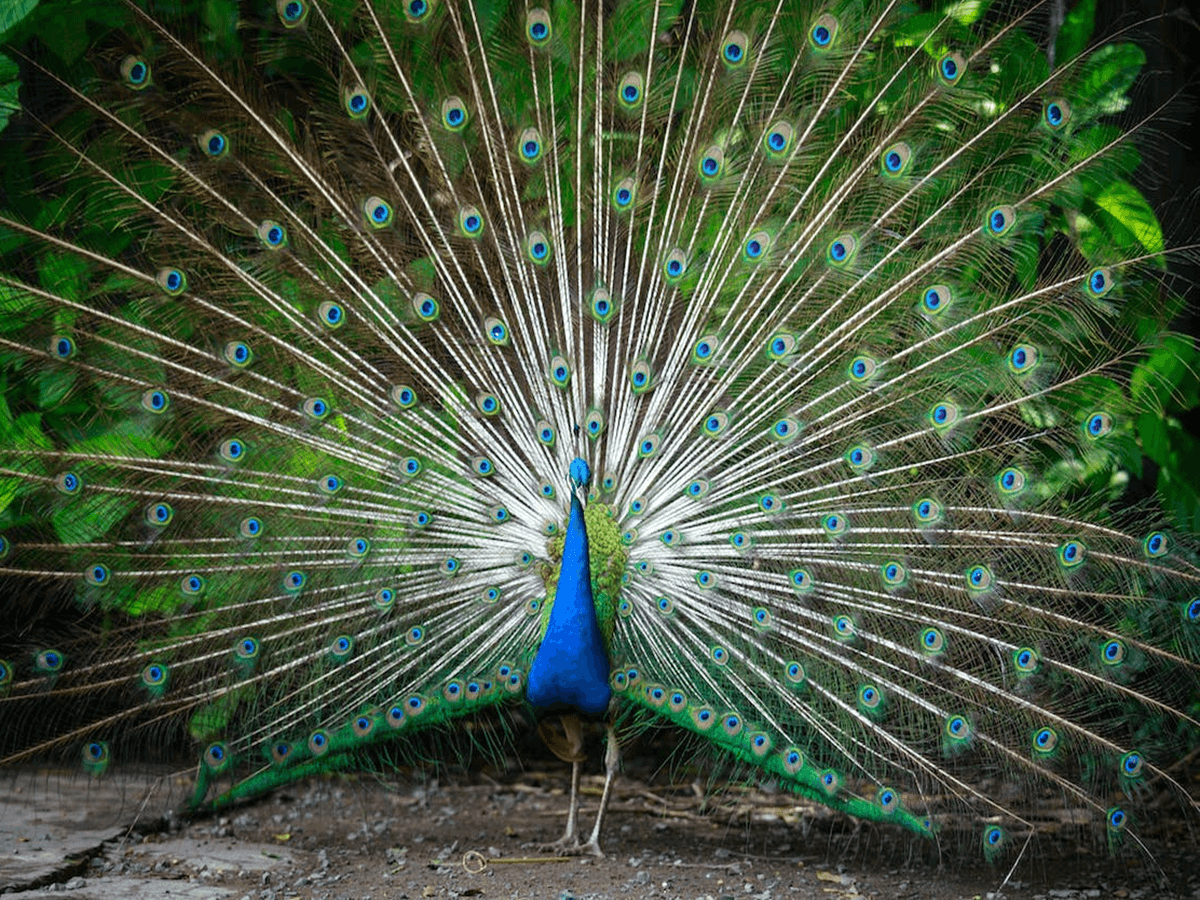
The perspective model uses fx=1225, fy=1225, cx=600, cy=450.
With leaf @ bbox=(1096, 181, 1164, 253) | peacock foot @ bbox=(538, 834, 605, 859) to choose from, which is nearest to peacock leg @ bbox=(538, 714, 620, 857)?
peacock foot @ bbox=(538, 834, 605, 859)

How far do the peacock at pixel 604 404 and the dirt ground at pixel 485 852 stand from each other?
0.85 ft

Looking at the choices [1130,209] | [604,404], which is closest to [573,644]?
[604,404]

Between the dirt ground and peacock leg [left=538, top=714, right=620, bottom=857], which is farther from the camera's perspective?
peacock leg [left=538, top=714, right=620, bottom=857]

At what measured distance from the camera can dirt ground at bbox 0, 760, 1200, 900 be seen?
3.85 metres

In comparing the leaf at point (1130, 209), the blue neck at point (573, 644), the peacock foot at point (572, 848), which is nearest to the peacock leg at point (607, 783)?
the peacock foot at point (572, 848)

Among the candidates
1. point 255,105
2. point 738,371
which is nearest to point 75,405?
point 255,105

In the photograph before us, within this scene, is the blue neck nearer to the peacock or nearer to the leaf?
the peacock

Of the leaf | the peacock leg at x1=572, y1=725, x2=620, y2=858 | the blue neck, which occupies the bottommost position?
the peacock leg at x1=572, y1=725, x2=620, y2=858

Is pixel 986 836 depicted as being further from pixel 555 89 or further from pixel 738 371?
pixel 555 89

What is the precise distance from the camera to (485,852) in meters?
4.32

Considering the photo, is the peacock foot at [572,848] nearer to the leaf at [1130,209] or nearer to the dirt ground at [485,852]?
the dirt ground at [485,852]

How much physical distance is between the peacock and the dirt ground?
26cm

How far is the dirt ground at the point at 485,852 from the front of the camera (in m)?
3.85

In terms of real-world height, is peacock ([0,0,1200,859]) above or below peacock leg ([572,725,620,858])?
above
